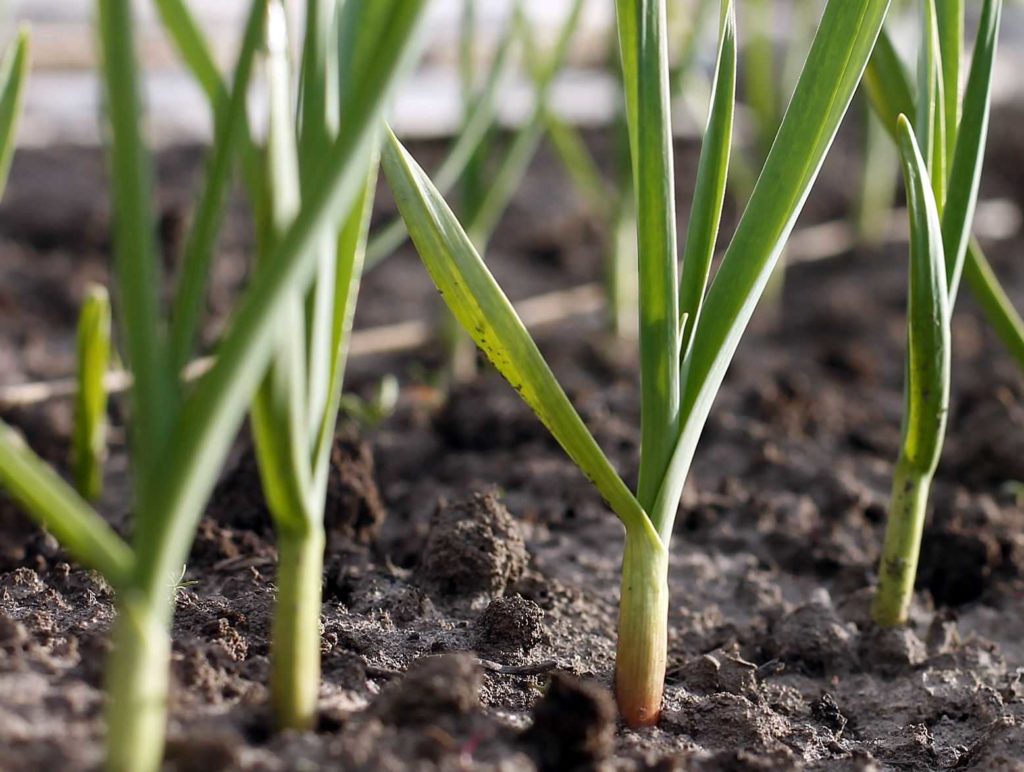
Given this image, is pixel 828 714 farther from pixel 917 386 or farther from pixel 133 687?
pixel 133 687

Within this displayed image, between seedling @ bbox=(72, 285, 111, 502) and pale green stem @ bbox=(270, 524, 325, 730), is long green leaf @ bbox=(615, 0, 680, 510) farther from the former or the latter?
seedling @ bbox=(72, 285, 111, 502)

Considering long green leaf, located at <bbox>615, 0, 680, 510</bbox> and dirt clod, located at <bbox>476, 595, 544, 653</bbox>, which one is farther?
dirt clod, located at <bbox>476, 595, 544, 653</bbox>

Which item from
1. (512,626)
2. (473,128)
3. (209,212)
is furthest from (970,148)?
(473,128)

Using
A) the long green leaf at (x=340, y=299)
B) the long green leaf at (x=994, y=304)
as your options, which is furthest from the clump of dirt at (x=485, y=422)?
the long green leaf at (x=340, y=299)

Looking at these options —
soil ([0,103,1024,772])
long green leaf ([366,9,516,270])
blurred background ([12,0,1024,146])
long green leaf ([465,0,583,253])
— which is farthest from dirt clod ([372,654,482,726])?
blurred background ([12,0,1024,146])

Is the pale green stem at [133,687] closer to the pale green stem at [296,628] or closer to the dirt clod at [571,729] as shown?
the pale green stem at [296,628]

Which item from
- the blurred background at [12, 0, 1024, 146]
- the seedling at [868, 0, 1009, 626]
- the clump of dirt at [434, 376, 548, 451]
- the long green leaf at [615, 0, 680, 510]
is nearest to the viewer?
the long green leaf at [615, 0, 680, 510]

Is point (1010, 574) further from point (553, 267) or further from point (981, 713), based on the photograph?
point (553, 267)
